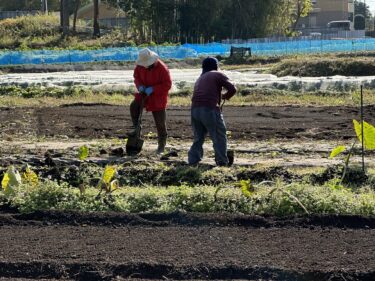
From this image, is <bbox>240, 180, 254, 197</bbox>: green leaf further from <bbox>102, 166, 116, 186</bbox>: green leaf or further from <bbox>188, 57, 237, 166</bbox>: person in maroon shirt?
<bbox>188, 57, 237, 166</bbox>: person in maroon shirt

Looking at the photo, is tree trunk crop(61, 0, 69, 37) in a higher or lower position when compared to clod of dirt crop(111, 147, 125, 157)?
higher

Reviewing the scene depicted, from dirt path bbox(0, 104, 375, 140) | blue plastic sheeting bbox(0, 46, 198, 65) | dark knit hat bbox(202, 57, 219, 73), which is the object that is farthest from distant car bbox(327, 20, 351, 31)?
dark knit hat bbox(202, 57, 219, 73)

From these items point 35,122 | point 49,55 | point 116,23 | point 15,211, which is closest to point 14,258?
point 15,211

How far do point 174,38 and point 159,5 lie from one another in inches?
121

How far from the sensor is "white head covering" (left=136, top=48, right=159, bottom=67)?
12.6 m

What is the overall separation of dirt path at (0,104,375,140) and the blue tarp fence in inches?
909

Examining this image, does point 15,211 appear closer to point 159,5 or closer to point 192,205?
point 192,205

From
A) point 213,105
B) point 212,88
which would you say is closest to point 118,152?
point 213,105

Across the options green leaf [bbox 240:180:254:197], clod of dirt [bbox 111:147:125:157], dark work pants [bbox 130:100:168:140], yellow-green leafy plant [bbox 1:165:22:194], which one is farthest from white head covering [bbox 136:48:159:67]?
green leaf [bbox 240:180:254:197]

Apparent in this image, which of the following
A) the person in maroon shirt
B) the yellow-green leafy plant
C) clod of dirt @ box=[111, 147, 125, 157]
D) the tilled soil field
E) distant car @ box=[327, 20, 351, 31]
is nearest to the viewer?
the tilled soil field

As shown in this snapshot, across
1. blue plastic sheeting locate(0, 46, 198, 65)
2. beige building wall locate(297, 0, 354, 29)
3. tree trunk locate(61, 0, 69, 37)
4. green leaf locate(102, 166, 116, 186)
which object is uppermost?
beige building wall locate(297, 0, 354, 29)

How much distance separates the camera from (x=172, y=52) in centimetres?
4775

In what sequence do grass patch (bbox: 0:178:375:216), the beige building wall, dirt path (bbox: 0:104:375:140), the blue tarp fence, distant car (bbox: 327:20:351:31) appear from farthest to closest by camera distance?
the beige building wall → distant car (bbox: 327:20:351:31) → the blue tarp fence → dirt path (bbox: 0:104:375:140) → grass patch (bbox: 0:178:375:216)

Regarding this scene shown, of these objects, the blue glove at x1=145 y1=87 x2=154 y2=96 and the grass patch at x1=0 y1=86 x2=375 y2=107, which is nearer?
the blue glove at x1=145 y1=87 x2=154 y2=96
